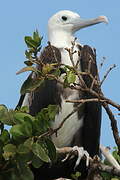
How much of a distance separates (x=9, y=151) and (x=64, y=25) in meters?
2.62

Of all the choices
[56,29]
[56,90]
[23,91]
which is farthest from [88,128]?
[23,91]

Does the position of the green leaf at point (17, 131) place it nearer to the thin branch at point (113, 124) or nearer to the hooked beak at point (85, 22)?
the thin branch at point (113, 124)

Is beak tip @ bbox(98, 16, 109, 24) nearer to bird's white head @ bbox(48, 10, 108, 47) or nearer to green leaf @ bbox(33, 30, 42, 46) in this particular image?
bird's white head @ bbox(48, 10, 108, 47)

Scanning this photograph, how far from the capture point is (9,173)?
2930 mm

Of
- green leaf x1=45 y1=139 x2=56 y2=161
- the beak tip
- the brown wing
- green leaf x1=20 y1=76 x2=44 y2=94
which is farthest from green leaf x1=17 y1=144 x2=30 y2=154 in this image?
the beak tip

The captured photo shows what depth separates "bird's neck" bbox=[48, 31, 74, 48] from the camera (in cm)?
503

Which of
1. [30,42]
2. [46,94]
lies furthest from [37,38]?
[46,94]

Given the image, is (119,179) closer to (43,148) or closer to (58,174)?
(43,148)

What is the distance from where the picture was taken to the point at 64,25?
5.32 meters

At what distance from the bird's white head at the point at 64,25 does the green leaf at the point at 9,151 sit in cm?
226

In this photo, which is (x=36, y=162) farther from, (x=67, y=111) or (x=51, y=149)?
(x=67, y=111)

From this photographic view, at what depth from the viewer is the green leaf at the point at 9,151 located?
2.86m

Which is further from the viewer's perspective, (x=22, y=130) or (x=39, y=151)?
(x=22, y=130)

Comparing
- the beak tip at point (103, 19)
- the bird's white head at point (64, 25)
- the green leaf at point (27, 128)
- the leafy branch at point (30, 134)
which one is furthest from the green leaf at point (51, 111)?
the bird's white head at point (64, 25)
